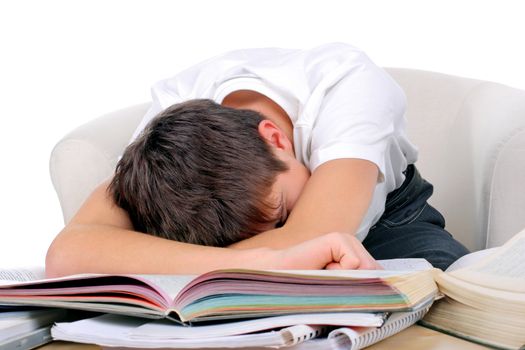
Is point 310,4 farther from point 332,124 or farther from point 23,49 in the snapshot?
point 332,124

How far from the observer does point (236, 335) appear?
0.67 m

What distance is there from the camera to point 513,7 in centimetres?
219

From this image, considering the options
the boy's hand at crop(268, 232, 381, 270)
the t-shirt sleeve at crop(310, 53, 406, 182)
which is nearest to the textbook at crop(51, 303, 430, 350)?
the boy's hand at crop(268, 232, 381, 270)

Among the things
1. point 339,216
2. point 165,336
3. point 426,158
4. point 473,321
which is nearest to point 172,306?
point 165,336

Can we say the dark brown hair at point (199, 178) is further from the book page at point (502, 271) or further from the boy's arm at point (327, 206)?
the book page at point (502, 271)

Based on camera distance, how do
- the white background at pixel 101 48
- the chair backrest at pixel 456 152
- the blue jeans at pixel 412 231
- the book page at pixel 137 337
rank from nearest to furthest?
the book page at pixel 137 337 < the blue jeans at pixel 412 231 < the chair backrest at pixel 456 152 < the white background at pixel 101 48

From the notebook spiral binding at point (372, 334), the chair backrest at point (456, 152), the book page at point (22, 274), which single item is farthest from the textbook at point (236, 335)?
the chair backrest at point (456, 152)

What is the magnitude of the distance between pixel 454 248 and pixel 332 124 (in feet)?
1.17

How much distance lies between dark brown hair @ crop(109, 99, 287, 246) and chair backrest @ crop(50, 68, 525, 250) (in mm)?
440

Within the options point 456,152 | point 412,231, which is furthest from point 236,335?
point 456,152

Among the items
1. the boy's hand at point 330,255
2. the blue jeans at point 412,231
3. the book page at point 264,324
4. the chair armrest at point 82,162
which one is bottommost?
the blue jeans at point 412,231

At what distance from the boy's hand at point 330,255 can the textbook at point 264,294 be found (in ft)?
0.33

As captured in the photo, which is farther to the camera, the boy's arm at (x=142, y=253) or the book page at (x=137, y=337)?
the boy's arm at (x=142, y=253)

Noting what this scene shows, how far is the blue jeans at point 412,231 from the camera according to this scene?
1.42 meters
